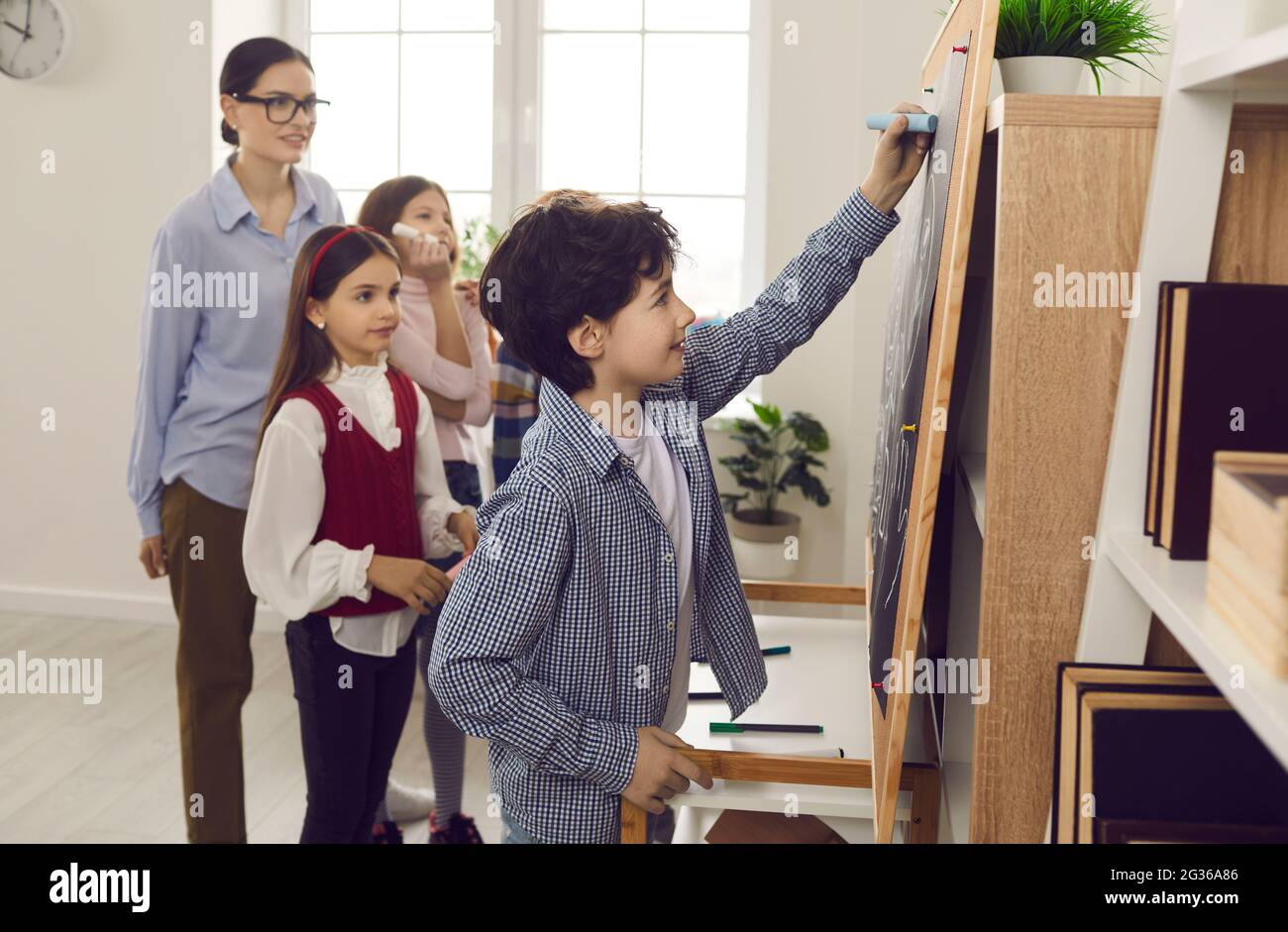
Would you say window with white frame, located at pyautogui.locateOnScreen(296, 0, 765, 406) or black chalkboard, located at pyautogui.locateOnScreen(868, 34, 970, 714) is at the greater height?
window with white frame, located at pyautogui.locateOnScreen(296, 0, 765, 406)

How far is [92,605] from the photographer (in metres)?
4.18

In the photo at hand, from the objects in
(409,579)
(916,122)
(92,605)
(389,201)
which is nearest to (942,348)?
(916,122)

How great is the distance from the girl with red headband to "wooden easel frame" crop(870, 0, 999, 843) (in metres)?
1.10

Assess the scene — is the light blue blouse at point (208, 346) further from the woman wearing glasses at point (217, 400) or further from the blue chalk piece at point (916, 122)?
the blue chalk piece at point (916, 122)

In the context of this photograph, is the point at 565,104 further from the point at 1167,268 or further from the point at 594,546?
the point at 1167,268

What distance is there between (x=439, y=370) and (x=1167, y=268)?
198 cm

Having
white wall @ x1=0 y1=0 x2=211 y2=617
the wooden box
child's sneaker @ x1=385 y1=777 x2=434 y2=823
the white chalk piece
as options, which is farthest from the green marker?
white wall @ x1=0 y1=0 x2=211 y2=617

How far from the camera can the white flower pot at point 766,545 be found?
143 inches

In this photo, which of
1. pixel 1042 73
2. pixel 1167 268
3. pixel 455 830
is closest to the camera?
pixel 1167 268

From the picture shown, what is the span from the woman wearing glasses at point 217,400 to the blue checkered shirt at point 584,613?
1.11 meters

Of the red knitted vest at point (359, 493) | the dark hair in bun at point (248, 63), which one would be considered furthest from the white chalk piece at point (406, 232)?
the red knitted vest at point (359, 493)

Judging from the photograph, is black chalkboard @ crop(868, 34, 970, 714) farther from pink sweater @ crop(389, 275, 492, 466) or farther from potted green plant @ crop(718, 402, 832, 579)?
potted green plant @ crop(718, 402, 832, 579)

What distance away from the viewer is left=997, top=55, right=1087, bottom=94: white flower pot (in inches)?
43.2
